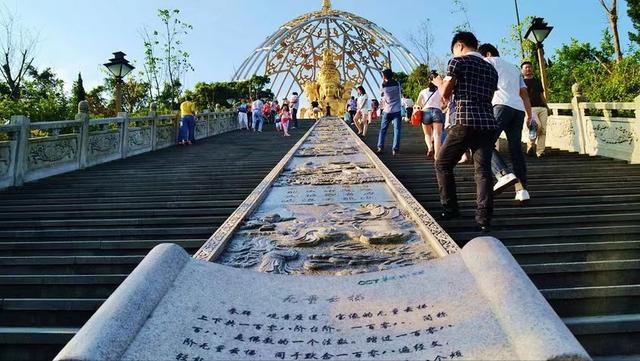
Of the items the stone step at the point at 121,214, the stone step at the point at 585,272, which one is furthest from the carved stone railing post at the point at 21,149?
the stone step at the point at 585,272

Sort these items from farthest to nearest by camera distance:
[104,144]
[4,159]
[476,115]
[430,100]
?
[104,144], [430,100], [4,159], [476,115]

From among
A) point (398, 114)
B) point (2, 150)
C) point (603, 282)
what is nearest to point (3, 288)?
point (603, 282)

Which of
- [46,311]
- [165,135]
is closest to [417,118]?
[46,311]

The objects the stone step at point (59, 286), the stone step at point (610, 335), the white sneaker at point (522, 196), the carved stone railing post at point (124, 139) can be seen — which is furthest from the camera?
the carved stone railing post at point (124, 139)

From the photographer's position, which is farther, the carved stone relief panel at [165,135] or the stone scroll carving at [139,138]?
the carved stone relief panel at [165,135]

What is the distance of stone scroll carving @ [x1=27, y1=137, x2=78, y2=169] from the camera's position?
7797 mm

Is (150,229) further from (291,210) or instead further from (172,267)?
(172,267)

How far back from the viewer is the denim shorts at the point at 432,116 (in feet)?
24.7

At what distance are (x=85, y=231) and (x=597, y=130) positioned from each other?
809 cm

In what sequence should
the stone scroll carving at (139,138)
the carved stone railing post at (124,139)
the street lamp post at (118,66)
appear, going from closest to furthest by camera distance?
1. the carved stone railing post at (124,139)
2. the stone scroll carving at (139,138)
3. the street lamp post at (118,66)

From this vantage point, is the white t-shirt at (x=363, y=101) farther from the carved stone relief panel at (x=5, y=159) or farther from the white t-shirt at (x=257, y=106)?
the carved stone relief panel at (x=5, y=159)

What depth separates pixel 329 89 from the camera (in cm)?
3597

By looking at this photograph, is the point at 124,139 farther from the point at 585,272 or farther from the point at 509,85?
the point at 585,272

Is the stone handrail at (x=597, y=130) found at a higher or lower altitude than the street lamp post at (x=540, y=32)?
lower
